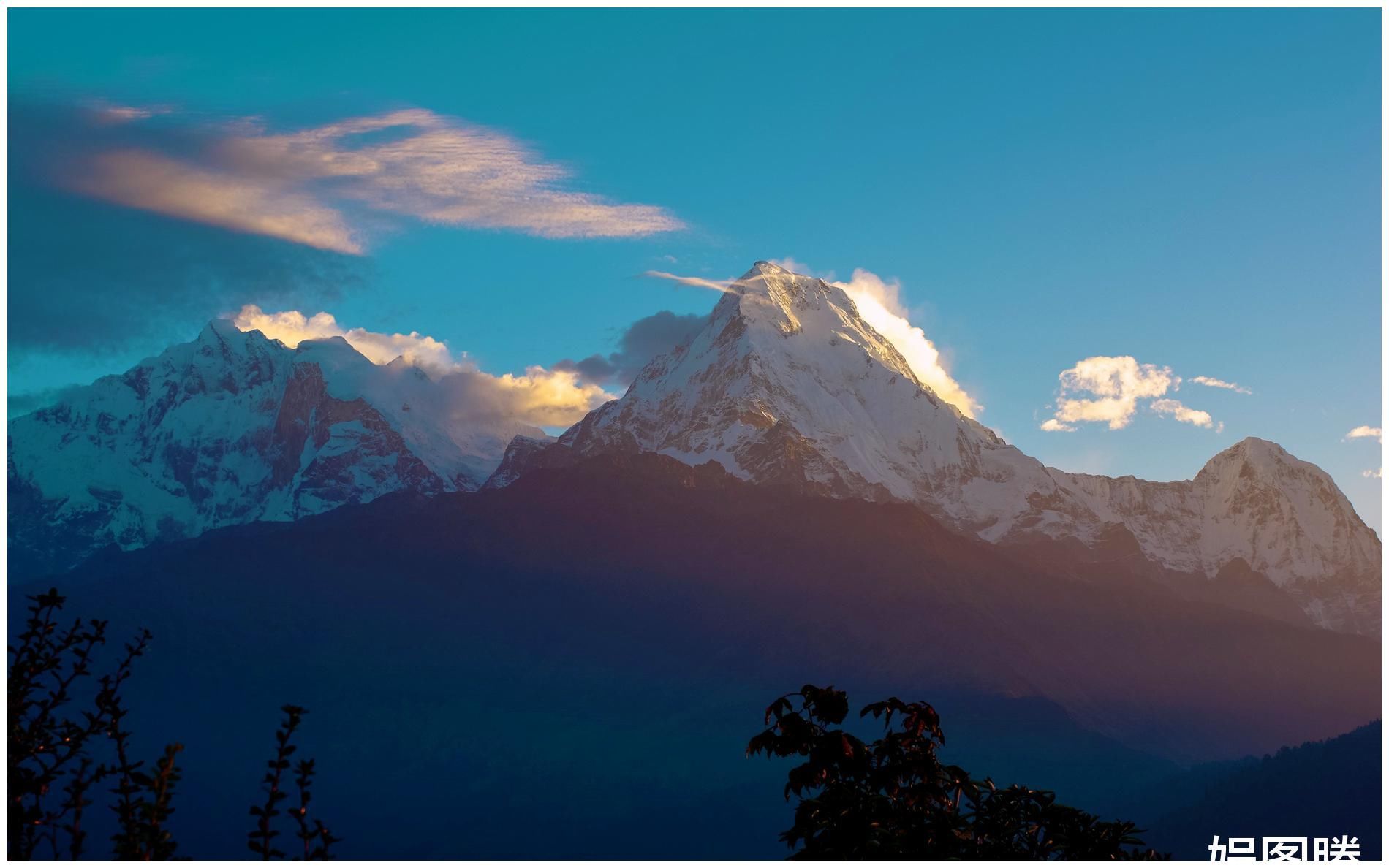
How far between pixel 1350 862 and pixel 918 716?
60.3 feet

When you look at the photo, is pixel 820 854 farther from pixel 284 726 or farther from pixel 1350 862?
pixel 1350 862

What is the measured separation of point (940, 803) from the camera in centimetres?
2548

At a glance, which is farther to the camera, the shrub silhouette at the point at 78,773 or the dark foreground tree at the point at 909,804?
the dark foreground tree at the point at 909,804

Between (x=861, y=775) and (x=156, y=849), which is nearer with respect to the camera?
(x=156, y=849)

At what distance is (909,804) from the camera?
998 inches

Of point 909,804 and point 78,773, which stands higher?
point 909,804

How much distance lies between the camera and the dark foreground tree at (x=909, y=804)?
81.5 ft

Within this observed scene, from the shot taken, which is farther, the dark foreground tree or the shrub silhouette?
the dark foreground tree

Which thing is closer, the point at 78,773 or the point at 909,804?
the point at 78,773

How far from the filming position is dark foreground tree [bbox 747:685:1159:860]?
24828mm

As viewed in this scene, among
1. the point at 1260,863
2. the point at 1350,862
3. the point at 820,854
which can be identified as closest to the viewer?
the point at 820,854

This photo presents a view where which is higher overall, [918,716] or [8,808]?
[918,716]

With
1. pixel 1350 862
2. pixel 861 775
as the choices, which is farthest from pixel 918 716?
pixel 1350 862

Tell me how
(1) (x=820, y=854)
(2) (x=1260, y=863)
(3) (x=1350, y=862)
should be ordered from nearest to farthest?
1. (1) (x=820, y=854)
2. (2) (x=1260, y=863)
3. (3) (x=1350, y=862)
